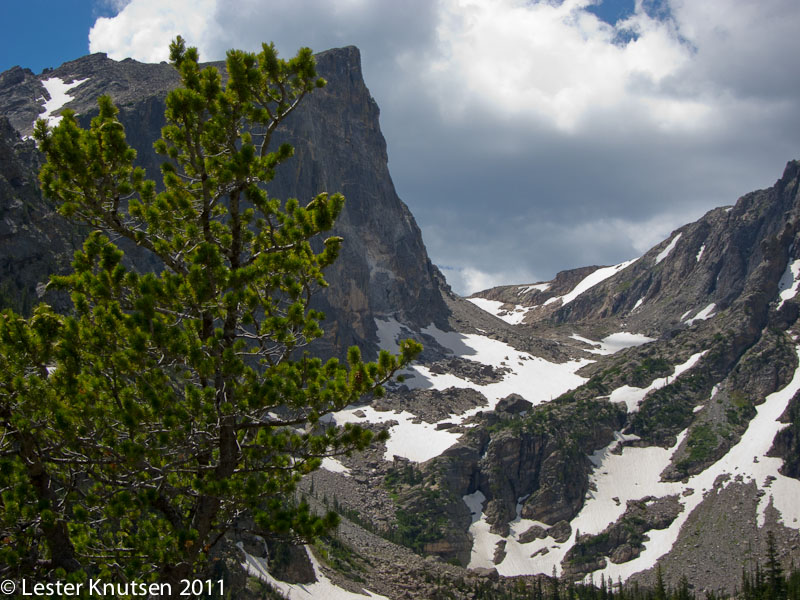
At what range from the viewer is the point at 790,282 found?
182 metres

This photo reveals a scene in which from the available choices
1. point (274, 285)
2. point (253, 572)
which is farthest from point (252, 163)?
point (253, 572)

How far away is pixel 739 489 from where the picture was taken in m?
115

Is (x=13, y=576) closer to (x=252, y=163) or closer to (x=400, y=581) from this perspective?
(x=252, y=163)

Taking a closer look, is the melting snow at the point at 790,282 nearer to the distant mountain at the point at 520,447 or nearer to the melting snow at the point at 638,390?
the distant mountain at the point at 520,447

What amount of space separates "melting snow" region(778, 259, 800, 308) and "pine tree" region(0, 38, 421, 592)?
192355 mm

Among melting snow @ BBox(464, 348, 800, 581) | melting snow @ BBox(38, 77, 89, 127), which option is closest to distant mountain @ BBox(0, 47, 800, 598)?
melting snow @ BBox(464, 348, 800, 581)

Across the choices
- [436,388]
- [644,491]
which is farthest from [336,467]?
[644,491]

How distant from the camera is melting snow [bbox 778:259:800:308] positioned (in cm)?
17700

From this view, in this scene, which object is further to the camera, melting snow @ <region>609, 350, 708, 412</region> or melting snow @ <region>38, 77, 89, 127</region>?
melting snow @ <region>38, 77, 89, 127</region>

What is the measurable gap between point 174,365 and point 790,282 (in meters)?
206

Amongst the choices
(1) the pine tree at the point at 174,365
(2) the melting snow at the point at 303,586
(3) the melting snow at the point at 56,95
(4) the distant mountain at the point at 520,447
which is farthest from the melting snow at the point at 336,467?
(3) the melting snow at the point at 56,95

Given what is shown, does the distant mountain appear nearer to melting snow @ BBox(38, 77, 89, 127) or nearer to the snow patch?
the snow patch

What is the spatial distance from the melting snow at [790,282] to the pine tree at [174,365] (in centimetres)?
19236

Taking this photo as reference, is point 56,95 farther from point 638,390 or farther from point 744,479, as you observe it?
point 744,479
